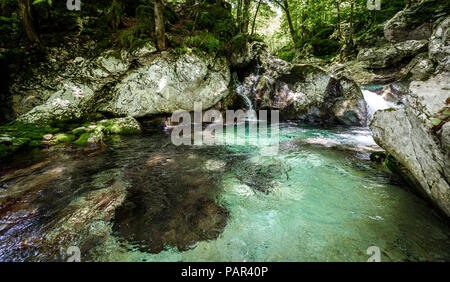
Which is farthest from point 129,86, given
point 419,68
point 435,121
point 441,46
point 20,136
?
point 419,68

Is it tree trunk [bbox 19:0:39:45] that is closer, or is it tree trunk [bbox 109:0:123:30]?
tree trunk [bbox 19:0:39:45]

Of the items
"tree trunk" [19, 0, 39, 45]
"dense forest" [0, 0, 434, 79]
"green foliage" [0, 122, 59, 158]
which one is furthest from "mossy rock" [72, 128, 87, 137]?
"tree trunk" [19, 0, 39, 45]

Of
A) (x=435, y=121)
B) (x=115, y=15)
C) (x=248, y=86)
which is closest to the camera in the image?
(x=435, y=121)

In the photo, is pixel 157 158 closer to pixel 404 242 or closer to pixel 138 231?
pixel 138 231

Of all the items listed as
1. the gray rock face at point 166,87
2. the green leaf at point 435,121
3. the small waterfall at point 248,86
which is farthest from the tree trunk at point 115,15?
the green leaf at point 435,121

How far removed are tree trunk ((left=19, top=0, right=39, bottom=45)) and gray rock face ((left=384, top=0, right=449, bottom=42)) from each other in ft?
57.4

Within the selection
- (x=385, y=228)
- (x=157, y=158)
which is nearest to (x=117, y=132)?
(x=157, y=158)

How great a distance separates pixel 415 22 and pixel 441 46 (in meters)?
3.42

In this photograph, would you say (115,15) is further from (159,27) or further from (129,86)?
(129,86)

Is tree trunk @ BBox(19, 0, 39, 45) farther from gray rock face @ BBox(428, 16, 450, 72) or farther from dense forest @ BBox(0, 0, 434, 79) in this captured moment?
gray rock face @ BBox(428, 16, 450, 72)

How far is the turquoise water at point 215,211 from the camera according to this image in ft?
6.38

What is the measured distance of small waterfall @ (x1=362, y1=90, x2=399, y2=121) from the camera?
25.1ft

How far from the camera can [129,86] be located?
8.16 metres

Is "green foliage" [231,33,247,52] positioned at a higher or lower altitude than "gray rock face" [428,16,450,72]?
higher
